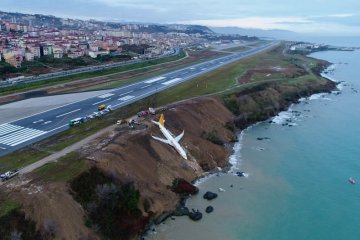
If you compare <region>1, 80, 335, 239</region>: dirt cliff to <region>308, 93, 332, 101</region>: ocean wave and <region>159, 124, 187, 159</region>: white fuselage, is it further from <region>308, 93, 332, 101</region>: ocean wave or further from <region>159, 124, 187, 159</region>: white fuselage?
<region>308, 93, 332, 101</region>: ocean wave

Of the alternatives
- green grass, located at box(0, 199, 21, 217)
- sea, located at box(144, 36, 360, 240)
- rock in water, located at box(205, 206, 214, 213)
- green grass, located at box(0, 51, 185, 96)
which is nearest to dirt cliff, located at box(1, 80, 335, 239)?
green grass, located at box(0, 199, 21, 217)

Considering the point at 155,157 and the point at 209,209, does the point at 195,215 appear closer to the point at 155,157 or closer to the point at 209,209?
the point at 209,209

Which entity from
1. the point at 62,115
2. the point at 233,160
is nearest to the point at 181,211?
the point at 233,160

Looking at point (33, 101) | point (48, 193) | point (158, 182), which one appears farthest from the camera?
point (33, 101)

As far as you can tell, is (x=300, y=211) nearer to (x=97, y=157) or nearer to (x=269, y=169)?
(x=269, y=169)

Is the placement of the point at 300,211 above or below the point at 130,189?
below

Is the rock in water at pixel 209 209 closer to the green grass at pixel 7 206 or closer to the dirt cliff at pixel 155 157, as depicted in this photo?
the dirt cliff at pixel 155 157

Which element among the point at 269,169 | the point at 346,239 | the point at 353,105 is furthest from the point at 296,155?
the point at 353,105

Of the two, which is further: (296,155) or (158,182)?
(296,155)
